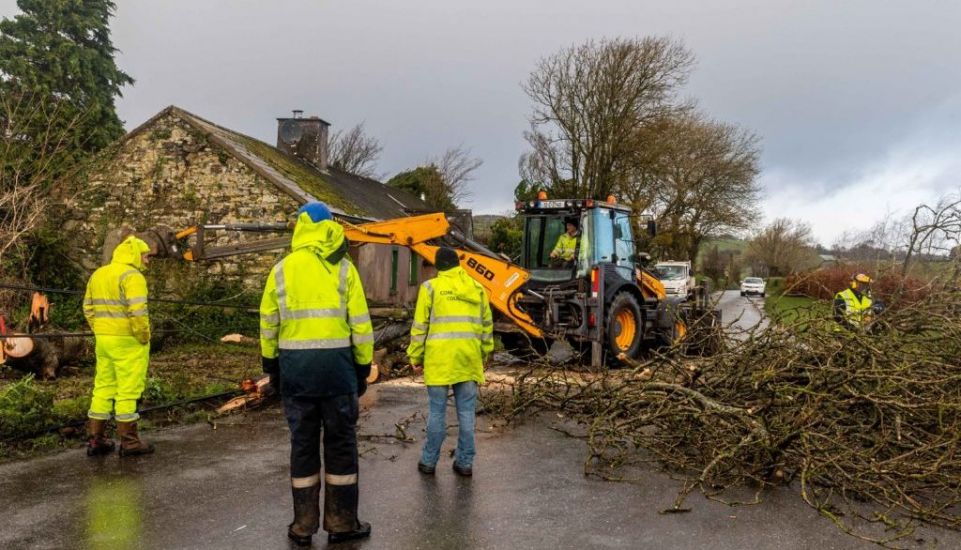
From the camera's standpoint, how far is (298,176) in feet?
61.8

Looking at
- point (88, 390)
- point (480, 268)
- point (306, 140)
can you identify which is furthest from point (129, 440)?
point (306, 140)

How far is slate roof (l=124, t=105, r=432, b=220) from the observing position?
16.6 meters

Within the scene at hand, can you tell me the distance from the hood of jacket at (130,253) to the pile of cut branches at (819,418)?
4284 millimetres

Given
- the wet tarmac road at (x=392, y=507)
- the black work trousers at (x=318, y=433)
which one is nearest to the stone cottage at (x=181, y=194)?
the wet tarmac road at (x=392, y=507)

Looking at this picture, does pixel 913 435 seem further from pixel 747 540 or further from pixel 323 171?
pixel 323 171

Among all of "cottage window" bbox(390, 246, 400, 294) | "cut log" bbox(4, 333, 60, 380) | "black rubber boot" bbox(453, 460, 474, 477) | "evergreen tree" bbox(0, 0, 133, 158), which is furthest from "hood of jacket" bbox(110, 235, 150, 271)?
"evergreen tree" bbox(0, 0, 133, 158)

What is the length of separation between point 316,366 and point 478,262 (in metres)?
7.11

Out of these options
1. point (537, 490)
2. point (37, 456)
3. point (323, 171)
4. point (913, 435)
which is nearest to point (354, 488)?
point (537, 490)

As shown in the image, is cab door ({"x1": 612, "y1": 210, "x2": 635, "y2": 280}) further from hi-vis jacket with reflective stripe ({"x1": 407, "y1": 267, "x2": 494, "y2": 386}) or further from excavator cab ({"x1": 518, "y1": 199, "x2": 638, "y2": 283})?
hi-vis jacket with reflective stripe ({"x1": 407, "y1": 267, "x2": 494, "y2": 386})

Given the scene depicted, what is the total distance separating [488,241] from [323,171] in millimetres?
10239

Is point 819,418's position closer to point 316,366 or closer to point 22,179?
point 316,366

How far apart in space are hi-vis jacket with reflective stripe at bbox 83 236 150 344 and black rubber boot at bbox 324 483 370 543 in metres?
2.81

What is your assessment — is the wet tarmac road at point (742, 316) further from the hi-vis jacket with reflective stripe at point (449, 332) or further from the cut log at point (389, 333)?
the cut log at point (389, 333)

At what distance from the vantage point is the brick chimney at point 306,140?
24641 millimetres
